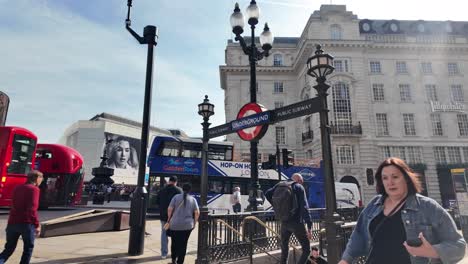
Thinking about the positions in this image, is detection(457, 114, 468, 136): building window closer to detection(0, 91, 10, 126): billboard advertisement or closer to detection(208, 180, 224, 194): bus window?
detection(208, 180, 224, 194): bus window

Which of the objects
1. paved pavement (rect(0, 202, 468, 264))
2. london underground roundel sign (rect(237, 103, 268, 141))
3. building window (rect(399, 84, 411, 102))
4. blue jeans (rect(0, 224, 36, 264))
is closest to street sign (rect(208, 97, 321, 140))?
london underground roundel sign (rect(237, 103, 268, 141))

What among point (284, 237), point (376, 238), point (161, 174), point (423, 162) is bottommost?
point (284, 237)

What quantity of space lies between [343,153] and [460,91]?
16270 mm

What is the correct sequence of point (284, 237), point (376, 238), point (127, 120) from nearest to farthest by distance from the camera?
point (376, 238) → point (284, 237) → point (127, 120)

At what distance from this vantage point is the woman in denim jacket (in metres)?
1.79

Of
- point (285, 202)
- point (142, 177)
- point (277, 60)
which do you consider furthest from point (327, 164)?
point (277, 60)

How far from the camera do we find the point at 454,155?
3209cm

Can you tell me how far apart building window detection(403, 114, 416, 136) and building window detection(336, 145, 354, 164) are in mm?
7059

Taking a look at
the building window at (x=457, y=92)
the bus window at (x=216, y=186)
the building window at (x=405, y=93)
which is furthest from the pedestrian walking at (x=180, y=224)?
the building window at (x=457, y=92)

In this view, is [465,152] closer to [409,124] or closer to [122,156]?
[409,124]

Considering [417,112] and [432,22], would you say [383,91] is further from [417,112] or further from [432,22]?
[432,22]

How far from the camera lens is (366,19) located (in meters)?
38.4

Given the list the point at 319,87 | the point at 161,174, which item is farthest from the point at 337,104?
the point at 319,87

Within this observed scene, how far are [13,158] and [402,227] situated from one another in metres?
13.8
